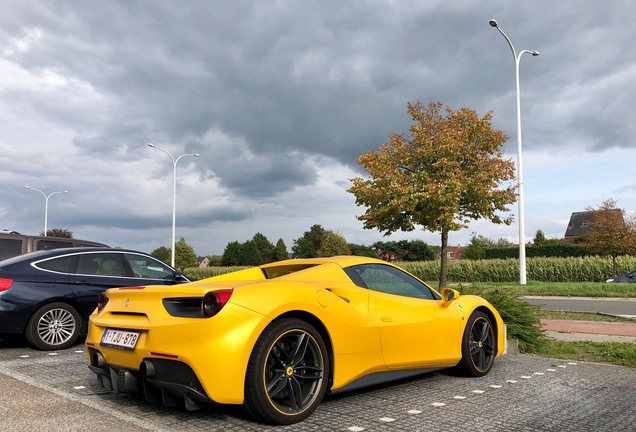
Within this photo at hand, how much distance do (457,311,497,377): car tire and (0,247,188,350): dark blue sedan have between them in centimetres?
433

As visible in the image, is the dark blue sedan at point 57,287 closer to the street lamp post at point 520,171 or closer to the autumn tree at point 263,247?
the street lamp post at point 520,171

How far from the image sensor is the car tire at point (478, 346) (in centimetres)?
531

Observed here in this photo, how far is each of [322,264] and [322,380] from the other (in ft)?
3.59

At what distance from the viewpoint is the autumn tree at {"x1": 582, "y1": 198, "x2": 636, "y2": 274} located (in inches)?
1195

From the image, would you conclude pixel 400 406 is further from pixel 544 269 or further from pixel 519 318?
pixel 544 269

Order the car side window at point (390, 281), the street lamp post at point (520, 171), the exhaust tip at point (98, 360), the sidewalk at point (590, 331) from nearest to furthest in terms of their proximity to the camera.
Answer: the exhaust tip at point (98, 360) < the car side window at point (390, 281) < the sidewalk at point (590, 331) < the street lamp post at point (520, 171)

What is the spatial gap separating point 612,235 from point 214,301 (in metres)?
32.5

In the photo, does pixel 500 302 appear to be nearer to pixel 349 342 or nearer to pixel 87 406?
pixel 349 342

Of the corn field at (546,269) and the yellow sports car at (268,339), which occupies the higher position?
the corn field at (546,269)

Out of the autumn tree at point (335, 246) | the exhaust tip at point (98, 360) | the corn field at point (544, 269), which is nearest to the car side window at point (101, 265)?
the exhaust tip at point (98, 360)

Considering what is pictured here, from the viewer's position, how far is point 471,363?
532 cm

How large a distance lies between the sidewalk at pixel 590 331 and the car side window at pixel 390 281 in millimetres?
4498

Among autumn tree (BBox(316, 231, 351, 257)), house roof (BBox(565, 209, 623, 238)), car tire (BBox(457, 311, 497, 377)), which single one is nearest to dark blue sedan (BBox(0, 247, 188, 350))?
car tire (BBox(457, 311, 497, 377))

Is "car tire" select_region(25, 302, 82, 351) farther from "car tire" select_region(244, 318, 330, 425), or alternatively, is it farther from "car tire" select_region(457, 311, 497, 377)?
"car tire" select_region(457, 311, 497, 377)
